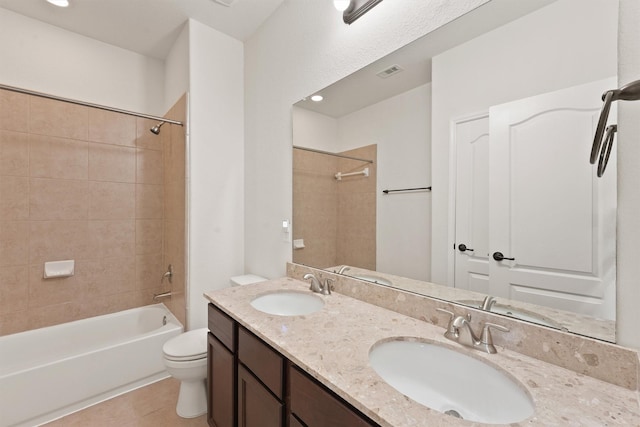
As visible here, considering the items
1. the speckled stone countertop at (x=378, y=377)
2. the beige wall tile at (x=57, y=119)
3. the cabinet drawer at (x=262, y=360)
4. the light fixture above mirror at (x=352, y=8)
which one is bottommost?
the cabinet drawer at (x=262, y=360)

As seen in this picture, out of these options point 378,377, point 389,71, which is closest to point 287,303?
point 378,377

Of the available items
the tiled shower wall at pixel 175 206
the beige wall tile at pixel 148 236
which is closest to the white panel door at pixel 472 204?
the tiled shower wall at pixel 175 206

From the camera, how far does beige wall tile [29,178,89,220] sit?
2.19 m

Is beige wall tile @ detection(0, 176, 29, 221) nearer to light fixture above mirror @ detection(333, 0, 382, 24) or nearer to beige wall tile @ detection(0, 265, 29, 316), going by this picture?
beige wall tile @ detection(0, 265, 29, 316)

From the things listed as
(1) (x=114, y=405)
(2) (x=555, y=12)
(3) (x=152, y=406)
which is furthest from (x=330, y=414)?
(1) (x=114, y=405)

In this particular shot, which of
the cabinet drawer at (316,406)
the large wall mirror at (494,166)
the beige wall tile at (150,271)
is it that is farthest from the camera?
the beige wall tile at (150,271)

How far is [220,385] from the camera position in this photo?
1.42 meters

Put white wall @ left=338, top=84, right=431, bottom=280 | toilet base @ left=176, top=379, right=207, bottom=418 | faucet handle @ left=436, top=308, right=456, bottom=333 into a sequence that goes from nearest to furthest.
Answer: faucet handle @ left=436, top=308, right=456, bottom=333
white wall @ left=338, top=84, right=431, bottom=280
toilet base @ left=176, top=379, right=207, bottom=418

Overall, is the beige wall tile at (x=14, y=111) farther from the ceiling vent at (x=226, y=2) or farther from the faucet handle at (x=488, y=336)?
the faucet handle at (x=488, y=336)

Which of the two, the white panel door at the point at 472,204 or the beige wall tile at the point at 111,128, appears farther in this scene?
the beige wall tile at the point at 111,128

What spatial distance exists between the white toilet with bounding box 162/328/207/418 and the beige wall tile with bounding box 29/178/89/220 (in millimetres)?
1502

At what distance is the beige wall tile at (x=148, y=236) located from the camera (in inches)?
105

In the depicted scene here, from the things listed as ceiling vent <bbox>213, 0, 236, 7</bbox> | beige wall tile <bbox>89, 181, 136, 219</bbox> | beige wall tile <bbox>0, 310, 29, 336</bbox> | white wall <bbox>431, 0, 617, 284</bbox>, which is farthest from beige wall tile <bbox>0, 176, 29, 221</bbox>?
white wall <bbox>431, 0, 617, 284</bbox>

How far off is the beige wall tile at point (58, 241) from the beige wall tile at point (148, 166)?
2.00ft
